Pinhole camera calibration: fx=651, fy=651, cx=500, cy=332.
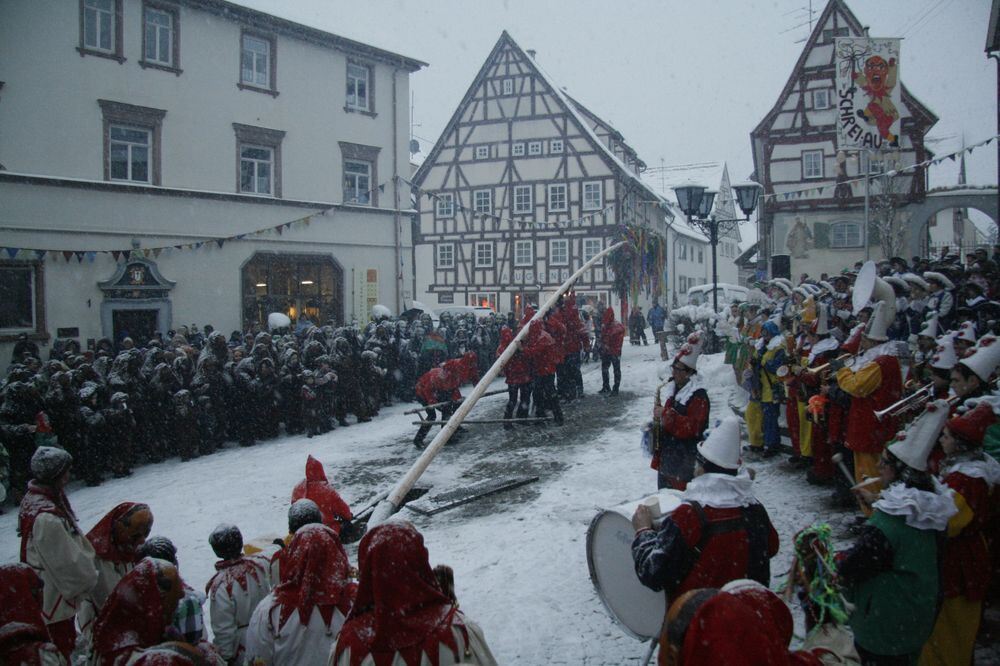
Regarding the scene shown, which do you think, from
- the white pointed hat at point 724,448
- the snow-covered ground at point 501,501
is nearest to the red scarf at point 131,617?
the snow-covered ground at point 501,501

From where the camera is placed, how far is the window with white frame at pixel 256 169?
768 inches

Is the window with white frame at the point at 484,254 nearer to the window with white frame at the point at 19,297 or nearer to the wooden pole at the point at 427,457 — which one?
the window with white frame at the point at 19,297

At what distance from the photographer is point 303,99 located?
2088cm

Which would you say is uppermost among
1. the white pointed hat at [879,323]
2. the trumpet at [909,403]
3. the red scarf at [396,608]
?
the white pointed hat at [879,323]

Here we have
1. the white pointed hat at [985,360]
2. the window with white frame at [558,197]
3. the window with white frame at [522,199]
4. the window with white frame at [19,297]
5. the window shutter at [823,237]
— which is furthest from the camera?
the window with white frame at [522,199]

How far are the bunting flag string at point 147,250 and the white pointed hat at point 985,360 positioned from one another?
58.5 ft

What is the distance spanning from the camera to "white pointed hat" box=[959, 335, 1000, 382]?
13.6 feet

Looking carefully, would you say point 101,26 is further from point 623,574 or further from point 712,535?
point 712,535

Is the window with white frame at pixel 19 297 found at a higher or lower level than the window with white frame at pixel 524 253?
lower

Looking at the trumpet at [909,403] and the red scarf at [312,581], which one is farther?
the trumpet at [909,403]

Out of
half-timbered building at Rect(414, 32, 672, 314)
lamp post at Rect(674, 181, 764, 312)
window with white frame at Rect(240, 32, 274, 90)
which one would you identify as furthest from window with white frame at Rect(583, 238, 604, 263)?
lamp post at Rect(674, 181, 764, 312)

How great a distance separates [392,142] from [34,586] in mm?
21852

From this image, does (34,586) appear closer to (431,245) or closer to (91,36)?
(91,36)

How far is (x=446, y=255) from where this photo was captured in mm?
35438
